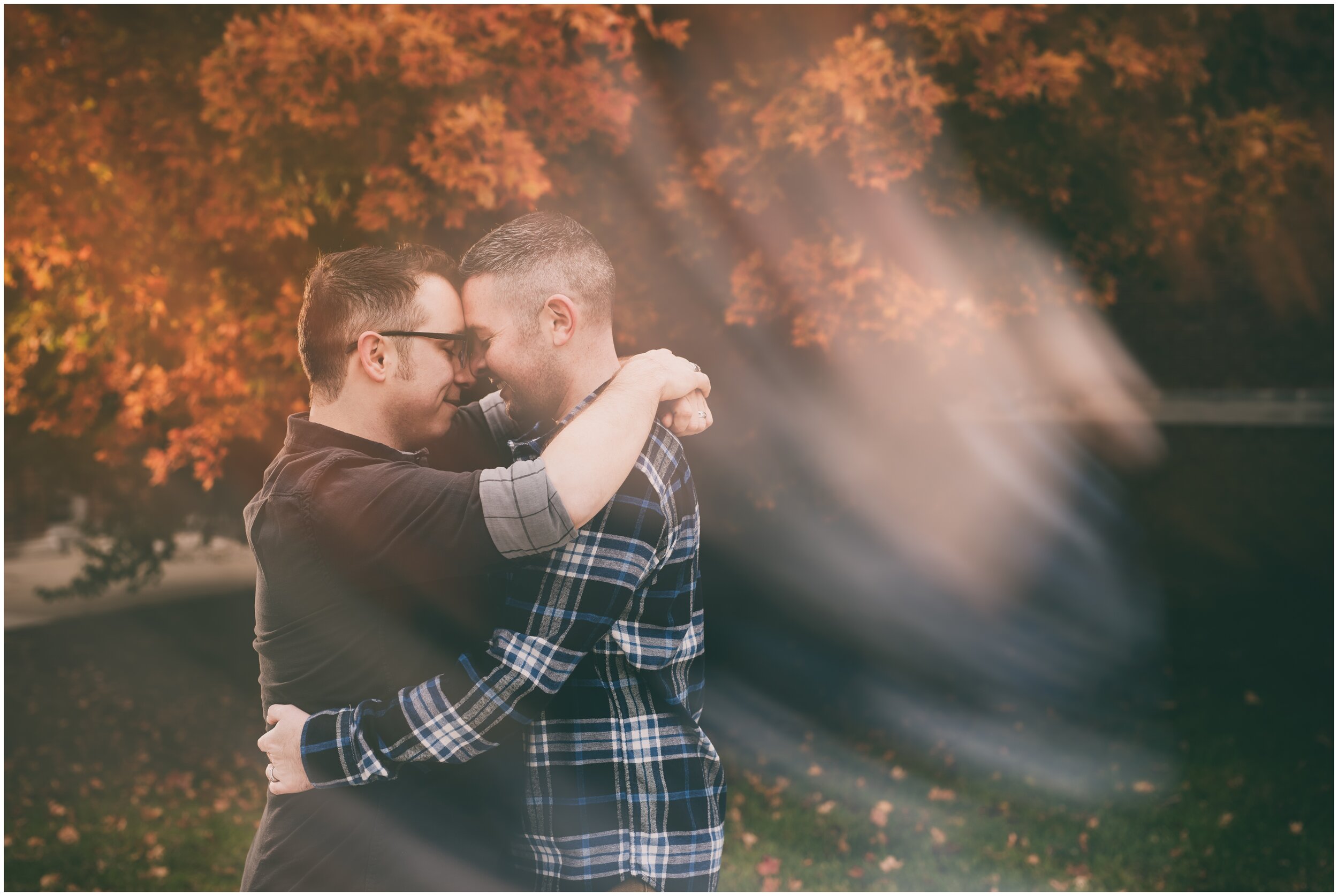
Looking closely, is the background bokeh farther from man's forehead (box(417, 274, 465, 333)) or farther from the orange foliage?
man's forehead (box(417, 274, 465, 333))

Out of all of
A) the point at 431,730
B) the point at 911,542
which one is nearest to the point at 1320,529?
the point at 911,542

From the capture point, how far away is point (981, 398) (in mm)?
6871

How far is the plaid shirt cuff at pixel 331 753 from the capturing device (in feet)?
5.71

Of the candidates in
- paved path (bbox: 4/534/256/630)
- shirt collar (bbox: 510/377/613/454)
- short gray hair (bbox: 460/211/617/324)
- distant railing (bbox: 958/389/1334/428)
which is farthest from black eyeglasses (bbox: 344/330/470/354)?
distant railing (bbox: 958/389/1334/428)

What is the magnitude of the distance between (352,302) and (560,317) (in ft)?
1.41

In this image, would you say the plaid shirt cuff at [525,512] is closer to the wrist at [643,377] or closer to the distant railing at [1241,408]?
the wrist at [643,377]

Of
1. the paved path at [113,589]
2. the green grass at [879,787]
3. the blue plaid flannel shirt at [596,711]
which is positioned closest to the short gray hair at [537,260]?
the blue plaid flannel shirt at [596,711]

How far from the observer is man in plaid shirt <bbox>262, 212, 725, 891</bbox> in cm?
171

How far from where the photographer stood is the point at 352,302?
184cm

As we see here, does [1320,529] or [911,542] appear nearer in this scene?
[911,542]

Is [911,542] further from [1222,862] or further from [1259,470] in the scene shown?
[1259,470]

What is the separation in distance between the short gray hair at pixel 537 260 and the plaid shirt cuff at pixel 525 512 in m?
0.42

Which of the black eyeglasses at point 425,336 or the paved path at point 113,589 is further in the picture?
the paved path at point 113,589

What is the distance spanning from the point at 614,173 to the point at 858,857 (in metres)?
3.97
